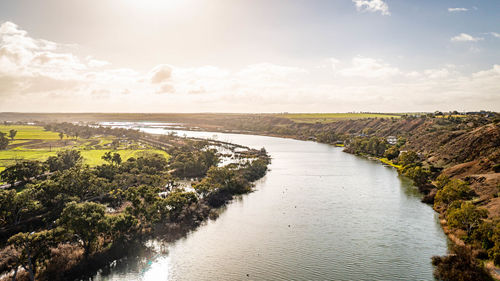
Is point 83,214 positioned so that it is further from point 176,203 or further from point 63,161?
point 63,161

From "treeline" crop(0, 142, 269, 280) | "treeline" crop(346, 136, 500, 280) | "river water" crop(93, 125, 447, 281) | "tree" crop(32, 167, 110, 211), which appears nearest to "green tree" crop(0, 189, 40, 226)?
"treeline" crop(0, 142, 269, 280)

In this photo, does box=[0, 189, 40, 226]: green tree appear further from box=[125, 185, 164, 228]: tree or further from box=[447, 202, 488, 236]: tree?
box=[447, 202, 488, 236]: tree

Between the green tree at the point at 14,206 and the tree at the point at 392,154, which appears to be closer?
the green tree at the point at 14,206

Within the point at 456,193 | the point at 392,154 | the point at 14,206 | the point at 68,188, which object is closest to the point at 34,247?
the point at 14,206

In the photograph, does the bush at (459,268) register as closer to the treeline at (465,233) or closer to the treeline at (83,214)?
the treeline at (465,233)

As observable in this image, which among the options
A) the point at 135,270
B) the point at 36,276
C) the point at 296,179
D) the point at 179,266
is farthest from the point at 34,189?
the point at 296,179

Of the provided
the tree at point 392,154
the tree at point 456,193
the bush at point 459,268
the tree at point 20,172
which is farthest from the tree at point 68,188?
the tree at point 392,154
